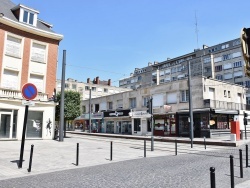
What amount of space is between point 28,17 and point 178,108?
19.4 meters

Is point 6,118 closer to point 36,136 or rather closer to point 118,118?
point 36,136

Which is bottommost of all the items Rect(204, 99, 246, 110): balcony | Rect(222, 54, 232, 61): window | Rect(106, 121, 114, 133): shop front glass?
Rect(106, 121, 114, 133): shop front glass

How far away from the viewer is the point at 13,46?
64.7 feet

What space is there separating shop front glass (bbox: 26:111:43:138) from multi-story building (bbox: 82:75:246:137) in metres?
15.4

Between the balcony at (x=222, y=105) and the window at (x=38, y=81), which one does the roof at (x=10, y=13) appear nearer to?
the window at (x=38, y=81)

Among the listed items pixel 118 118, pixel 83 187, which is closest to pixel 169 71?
pixel 118 118

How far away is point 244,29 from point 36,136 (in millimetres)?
19692

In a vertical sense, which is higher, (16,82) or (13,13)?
(13,13)

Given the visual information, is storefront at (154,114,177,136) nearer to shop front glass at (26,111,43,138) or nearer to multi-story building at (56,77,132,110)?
shop front glass at (26,111,43,138)

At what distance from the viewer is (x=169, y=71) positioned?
69.6 metres

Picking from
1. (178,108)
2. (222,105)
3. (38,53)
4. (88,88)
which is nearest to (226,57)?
(222,105)

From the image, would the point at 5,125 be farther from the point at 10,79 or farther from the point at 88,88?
the point at 88,88

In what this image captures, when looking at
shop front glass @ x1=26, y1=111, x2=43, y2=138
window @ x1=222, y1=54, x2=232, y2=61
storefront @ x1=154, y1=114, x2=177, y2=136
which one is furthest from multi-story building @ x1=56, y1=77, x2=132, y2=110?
shop front glass @ x1=26, y1=111, x2=43, y2=138

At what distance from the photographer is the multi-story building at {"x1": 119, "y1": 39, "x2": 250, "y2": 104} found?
5453 centimetres
